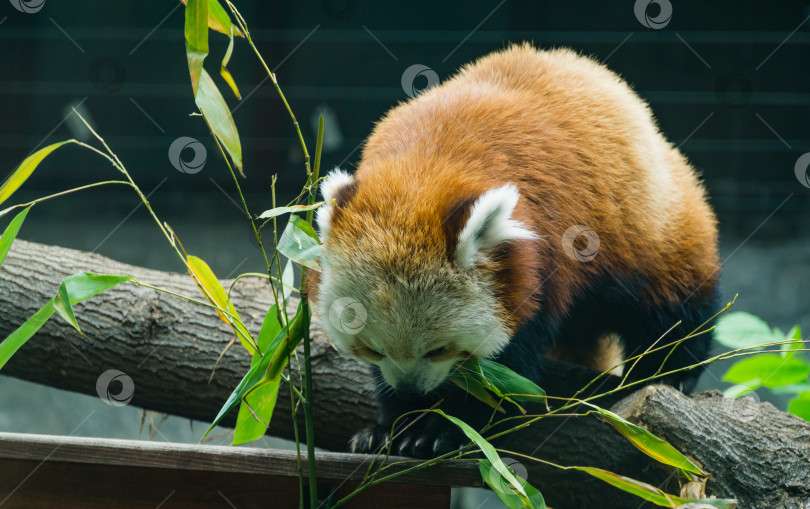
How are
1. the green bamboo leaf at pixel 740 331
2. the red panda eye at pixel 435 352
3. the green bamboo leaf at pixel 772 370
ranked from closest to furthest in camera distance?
the red panda eye at pixel 435 352 → the green bamboo leaf at pixel 772 370 → the green bamboo leaf at pixel 740 331

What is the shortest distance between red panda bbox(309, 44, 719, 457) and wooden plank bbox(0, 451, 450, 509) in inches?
13.4

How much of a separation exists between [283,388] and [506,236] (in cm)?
97

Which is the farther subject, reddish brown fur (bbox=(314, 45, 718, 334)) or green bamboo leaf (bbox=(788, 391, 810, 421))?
green bamboo leaf (bbox=(788, 391, 810, 421))

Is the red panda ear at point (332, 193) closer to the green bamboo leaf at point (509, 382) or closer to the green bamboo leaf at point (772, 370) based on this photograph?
the green bamboo leaf at point (509, 382)

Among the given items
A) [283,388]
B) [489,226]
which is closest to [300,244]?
[489,226]

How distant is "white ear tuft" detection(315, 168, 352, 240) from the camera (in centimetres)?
160

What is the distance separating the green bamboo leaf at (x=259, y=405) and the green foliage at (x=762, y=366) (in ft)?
4.26

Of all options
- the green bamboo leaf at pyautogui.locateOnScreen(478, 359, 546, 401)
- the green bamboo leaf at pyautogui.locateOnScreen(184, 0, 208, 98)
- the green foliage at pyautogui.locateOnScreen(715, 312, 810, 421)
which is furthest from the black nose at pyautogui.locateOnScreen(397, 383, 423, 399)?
the green foliage at pyautogui.locateOnScreen(715, 312, 810, 421)

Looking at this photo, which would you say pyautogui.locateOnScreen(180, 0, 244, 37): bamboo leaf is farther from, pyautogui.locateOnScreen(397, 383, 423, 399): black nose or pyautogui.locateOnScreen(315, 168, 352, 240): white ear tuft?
pyautogui.locateOnScreen(397, 383, 423, 399): black nose

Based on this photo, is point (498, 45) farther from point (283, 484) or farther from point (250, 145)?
point (283, 484)

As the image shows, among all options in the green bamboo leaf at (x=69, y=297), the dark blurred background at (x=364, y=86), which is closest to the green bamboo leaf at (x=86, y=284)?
the green bamboo leaf at (x=69, y=297)

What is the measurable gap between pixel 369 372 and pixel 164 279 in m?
0.83

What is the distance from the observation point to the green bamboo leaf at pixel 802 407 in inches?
76.2

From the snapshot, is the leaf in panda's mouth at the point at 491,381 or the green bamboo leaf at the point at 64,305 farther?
the leaf in panda's mouth at the point at 491,381
